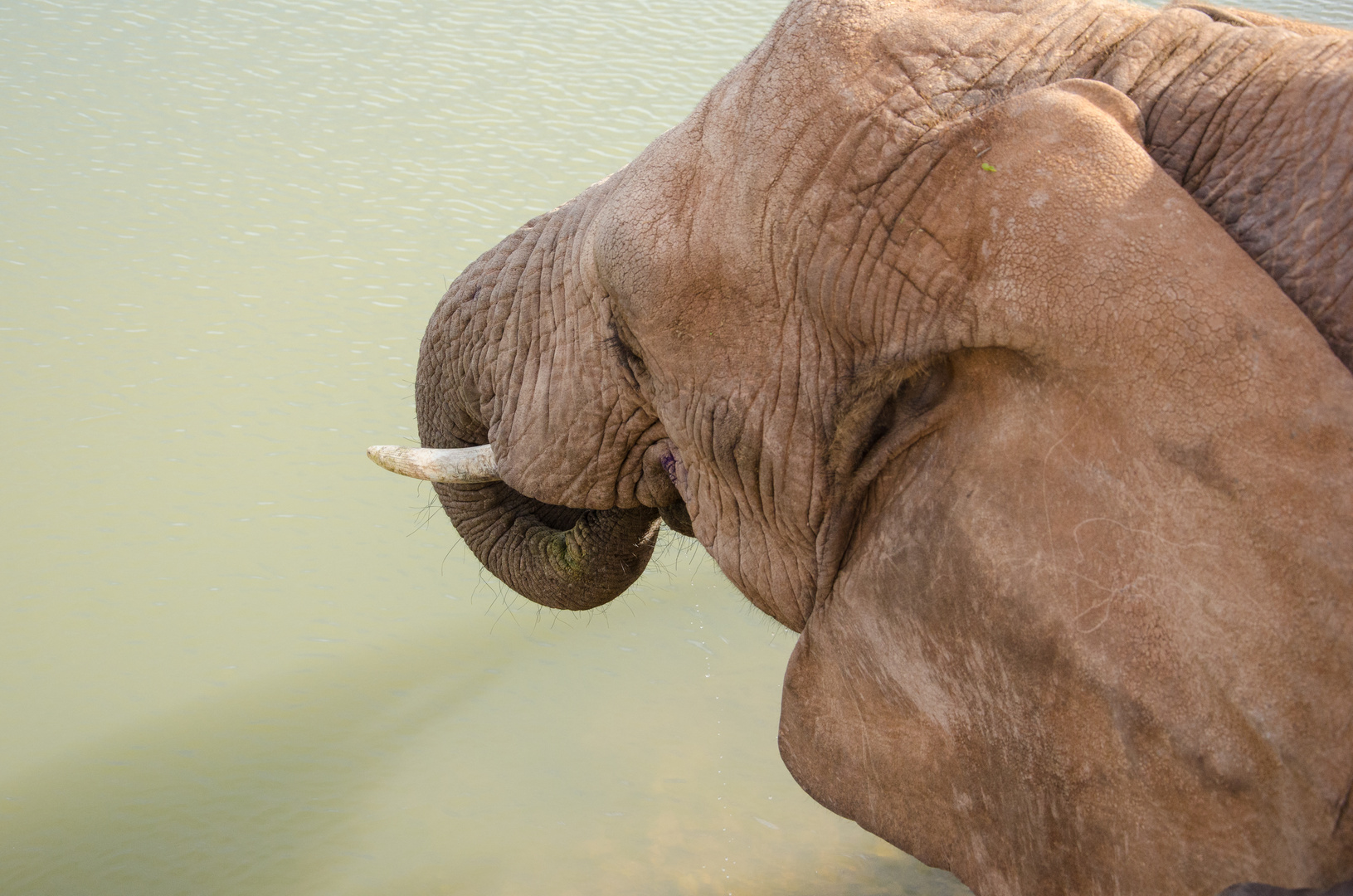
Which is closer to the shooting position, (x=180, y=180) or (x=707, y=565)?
(x=707, y=565)

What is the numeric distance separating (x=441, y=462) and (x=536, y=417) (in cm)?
27

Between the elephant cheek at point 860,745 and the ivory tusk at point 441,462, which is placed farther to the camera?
the ivory tusk at point 441,462

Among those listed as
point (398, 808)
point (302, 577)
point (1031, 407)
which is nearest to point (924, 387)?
point (1031, 407)

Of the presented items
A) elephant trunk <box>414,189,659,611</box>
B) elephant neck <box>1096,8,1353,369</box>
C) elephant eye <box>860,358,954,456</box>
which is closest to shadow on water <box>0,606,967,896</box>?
elephant trunk <box>414,189,659,611</box>

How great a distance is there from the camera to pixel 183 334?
480 centimetres

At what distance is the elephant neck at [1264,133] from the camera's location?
105 cm

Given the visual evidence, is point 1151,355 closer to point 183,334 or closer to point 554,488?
point 554,488

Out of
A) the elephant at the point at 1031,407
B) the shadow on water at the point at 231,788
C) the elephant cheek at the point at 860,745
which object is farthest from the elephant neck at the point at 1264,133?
the shadow on water at the point at 231,788

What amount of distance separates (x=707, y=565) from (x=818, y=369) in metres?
2.85

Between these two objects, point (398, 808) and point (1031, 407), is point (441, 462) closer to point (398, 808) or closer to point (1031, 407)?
point (1031, 407)

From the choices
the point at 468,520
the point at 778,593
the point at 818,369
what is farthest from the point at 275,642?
the point at 818,369

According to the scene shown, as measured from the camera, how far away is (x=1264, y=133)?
1120 mm

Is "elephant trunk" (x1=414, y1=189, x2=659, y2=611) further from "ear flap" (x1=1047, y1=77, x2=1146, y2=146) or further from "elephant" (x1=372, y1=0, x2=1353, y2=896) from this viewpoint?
"ear flap" (x1=1047, y1=77, x2=1146, y2=146)

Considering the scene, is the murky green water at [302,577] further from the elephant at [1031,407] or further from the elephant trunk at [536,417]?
the elephant at [1031,407]
